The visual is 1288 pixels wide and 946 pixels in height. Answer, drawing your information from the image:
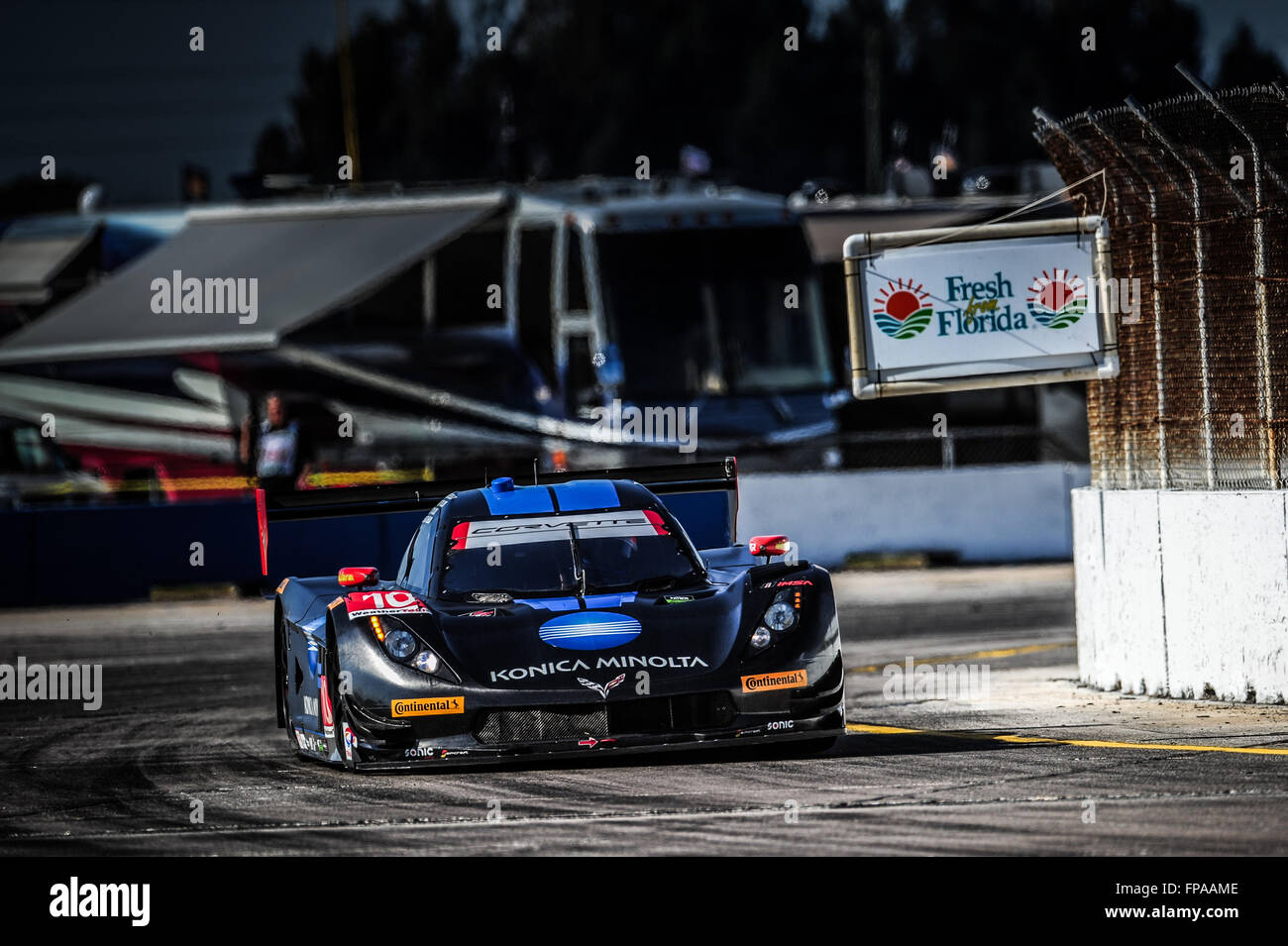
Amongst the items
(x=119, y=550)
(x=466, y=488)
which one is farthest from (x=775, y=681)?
(x=119, y=550)

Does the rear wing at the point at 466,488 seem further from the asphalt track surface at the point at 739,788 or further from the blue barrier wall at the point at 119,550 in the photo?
the blue barrier wall at the point at 119,550

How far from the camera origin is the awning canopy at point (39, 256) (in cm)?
2720

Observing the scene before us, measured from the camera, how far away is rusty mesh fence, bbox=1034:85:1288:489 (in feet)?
34.3

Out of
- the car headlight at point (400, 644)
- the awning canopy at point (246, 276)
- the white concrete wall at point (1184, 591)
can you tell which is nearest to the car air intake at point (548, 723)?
the car headlight at point (400, 644)

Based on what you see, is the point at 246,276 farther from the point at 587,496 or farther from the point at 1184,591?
the point at 1184,591

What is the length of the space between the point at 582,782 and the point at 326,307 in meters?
16.5

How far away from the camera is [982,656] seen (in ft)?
46.6

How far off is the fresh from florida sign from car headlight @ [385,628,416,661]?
12.5ft

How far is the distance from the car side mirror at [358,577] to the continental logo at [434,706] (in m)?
1.04

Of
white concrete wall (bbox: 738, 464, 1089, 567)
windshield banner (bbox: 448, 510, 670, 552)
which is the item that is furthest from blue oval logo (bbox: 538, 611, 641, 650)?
white concrete wall (bbox: 738, 464, 1089, 567)

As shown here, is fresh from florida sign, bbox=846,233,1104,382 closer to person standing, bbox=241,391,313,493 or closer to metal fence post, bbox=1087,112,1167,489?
metal fence post, bbox=1087,112,1167,489

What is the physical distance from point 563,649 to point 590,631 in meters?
0.16
